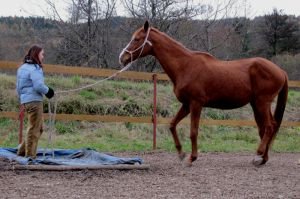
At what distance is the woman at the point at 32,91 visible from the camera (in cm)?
639

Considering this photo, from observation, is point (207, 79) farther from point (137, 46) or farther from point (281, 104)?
point (281, 104)

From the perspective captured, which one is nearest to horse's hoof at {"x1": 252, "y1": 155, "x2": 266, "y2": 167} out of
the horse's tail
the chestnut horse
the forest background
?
the chestnut horse

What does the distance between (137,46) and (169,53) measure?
1.67 feet

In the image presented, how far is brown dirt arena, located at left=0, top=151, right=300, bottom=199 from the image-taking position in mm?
4879

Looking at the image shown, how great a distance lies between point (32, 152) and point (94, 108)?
6.53 m

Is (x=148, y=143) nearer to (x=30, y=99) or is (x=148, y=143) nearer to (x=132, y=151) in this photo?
(x=132, y=151)

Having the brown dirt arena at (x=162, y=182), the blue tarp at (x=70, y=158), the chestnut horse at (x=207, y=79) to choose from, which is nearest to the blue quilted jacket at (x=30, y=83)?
the blue tarp at (x=70, y=158)

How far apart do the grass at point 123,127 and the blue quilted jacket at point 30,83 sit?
3.26 metres

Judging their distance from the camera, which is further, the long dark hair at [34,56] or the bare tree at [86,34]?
the bare tree at [86,34]

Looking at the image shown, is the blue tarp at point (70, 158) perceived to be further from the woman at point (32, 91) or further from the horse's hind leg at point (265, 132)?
the horse's hind leg at point (265, 132)

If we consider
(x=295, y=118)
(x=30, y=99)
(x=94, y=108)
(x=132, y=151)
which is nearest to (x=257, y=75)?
(x=132, y=151)

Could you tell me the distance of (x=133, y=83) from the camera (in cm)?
1526

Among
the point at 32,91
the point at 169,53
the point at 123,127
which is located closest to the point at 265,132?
the point at 169,53

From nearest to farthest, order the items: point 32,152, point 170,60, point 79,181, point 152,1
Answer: point 79,181
point 32,152
point 170,60
point 152,1
